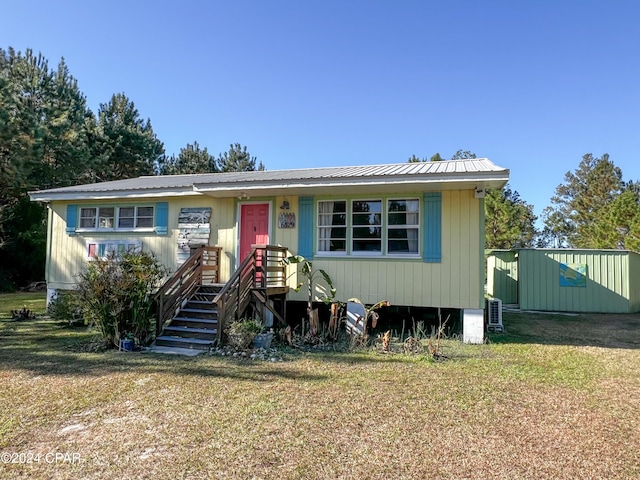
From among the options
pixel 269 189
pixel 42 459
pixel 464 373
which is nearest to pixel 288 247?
pixel 269 189

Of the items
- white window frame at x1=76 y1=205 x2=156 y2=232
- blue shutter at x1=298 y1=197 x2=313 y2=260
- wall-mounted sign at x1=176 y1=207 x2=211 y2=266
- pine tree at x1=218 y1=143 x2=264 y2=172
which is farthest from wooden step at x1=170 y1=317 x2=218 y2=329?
pine tree at x1=218 y1=143 x2=264 y2=172

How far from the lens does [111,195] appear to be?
395 inches

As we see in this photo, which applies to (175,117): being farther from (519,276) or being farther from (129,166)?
(519,276)

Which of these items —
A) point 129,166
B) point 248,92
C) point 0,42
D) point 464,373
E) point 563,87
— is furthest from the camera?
point 129,166

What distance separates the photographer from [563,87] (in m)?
12.6

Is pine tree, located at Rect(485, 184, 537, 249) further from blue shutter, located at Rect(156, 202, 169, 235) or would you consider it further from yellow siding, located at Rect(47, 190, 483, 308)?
blue shutter, located at Rect(156, 202, 169, 235)

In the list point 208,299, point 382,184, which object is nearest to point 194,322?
point 208,299

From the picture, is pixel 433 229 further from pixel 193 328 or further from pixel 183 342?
pixel 183 342

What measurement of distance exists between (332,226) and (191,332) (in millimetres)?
3777

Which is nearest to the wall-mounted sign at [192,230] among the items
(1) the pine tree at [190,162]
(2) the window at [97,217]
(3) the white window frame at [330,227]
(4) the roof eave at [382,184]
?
(4) the roof eave at [382,184]

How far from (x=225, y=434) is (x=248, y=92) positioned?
13559 millimetres

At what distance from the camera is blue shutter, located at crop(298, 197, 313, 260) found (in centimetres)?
888

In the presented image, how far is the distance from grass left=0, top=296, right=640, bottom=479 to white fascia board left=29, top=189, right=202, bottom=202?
172 inches

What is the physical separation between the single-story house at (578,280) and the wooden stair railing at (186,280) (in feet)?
34.6
